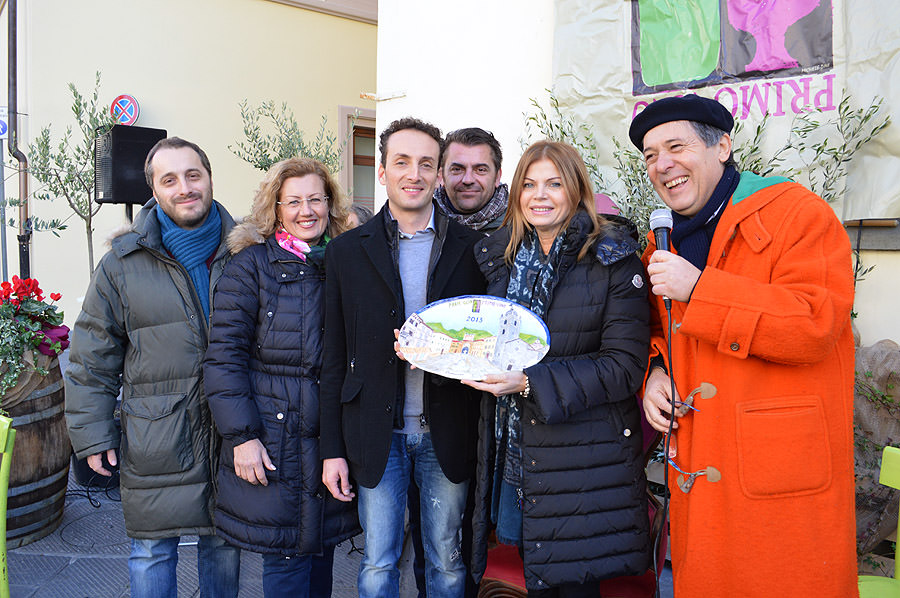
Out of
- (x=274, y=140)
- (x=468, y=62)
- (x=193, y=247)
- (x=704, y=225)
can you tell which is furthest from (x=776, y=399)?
(x=274, y=140)

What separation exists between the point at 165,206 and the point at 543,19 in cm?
323

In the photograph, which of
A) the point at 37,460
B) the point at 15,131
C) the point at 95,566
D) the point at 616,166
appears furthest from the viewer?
the point at 15,131

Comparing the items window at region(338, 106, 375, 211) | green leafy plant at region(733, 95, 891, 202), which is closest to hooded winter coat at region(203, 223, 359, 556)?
green leafy plant at region(733, 95, 891, 202)

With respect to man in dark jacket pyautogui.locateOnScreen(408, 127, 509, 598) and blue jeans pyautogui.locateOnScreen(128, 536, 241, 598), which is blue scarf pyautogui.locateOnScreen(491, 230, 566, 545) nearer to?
man in dark jacket pyautogui.locateOnScreen(408, 127, 509, 598)

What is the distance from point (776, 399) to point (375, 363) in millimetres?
1298

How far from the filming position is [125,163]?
5227 millimetres

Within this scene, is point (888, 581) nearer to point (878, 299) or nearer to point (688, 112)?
point (878, 299)

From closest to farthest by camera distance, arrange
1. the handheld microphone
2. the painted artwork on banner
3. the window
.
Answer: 1. the handheld microphone
2. the painted artwork on banner
3. the window

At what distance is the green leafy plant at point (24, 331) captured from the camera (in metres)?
3.66

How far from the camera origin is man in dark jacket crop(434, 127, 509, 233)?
324 centimetres

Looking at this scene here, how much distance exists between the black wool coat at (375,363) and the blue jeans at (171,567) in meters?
0.84

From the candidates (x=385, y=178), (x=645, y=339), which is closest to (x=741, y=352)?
(x=645, y=339)

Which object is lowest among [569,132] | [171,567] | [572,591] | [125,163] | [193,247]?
[171,567]

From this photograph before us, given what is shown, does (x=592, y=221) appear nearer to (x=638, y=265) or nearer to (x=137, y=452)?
(x=638, y=265)
